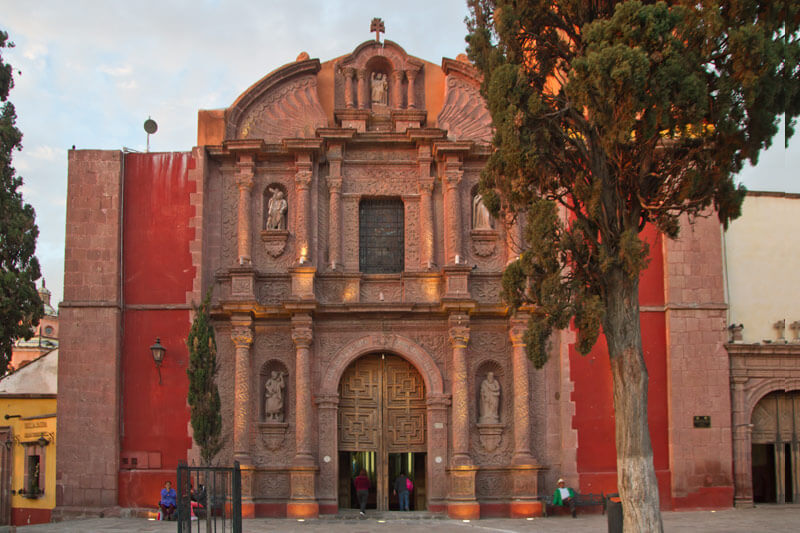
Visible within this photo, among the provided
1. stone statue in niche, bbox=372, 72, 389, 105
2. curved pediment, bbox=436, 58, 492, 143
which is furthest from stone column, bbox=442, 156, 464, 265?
stone statue in niche, bbox=372, 72, 389, 105

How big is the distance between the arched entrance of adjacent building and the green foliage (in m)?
7.63

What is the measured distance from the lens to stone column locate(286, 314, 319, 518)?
1894 centimetres

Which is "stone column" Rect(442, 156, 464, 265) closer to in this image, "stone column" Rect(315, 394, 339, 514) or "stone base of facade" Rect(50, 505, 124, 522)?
"stone column" Rect(315, 394, 339, 514)

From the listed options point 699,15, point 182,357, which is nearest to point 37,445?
point 182,357

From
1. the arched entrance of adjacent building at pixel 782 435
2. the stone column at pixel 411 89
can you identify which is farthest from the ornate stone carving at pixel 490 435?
the stone column at pixel 411 89

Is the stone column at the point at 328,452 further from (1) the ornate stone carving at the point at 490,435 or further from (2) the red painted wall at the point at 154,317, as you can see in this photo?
(1) the ornate stone carving at the point at 490,435

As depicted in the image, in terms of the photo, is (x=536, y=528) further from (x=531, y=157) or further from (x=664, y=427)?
(x=531, y=157)

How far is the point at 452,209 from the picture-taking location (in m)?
20.3

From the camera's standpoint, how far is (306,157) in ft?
67.2

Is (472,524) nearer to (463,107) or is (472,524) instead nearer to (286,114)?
(463,107)

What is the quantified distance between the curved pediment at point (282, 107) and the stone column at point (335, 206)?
87cm

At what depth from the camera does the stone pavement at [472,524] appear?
16.8 meters

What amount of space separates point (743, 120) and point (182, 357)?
12.1 meters

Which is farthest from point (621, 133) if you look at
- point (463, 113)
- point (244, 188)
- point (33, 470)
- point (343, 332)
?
point (33, 470)
